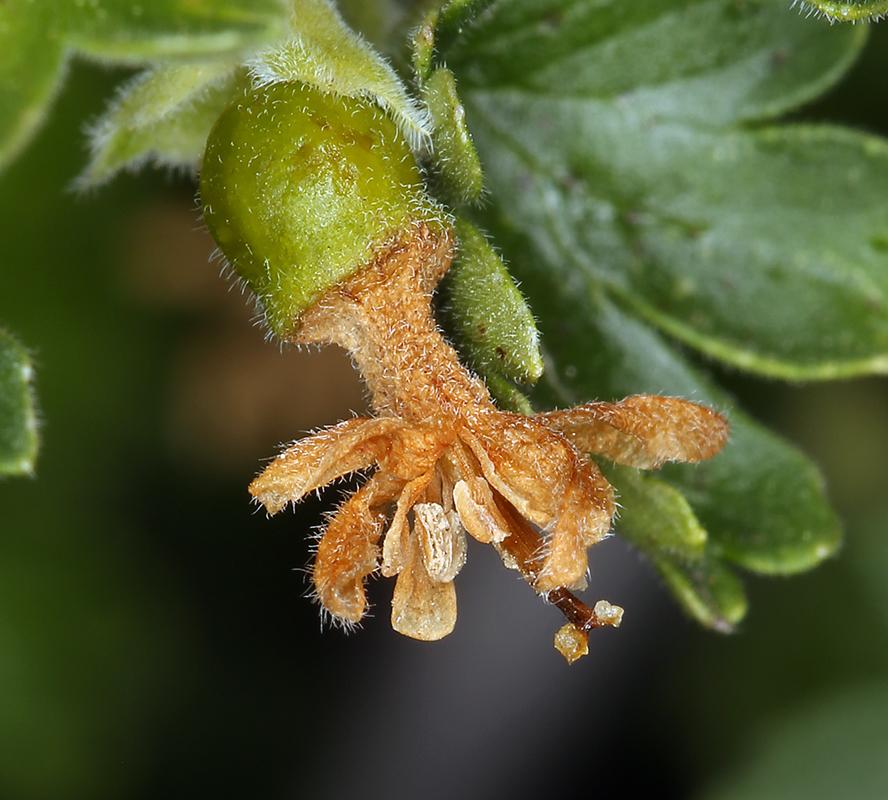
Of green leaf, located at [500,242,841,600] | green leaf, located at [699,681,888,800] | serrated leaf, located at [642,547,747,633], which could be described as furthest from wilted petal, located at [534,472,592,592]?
green leaf, located at [699,681,888,800]

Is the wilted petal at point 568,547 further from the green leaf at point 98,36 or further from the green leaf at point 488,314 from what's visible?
the green leaf at point 98,36

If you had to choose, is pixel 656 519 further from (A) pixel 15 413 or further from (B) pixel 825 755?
(B) pixel 825 755

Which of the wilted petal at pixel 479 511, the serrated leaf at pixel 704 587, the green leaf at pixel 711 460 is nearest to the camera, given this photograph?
the wilted petal at pixel 479 511

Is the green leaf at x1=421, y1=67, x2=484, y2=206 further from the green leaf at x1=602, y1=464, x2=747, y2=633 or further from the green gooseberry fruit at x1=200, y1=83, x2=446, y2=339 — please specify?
the green leaf at x1=602, y1=464, x2=747, y2=633

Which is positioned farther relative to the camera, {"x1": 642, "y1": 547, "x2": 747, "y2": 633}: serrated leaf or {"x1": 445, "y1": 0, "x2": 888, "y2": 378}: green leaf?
{"x1": 445, "y1": 0, "x2": 888, "y2": 378}: green leaf

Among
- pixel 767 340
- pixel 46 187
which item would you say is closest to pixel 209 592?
pixel 46 187

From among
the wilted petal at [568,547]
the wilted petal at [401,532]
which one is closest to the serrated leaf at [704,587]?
the wilted petal at [568,547]

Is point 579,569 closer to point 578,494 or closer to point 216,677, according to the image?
point 578,494

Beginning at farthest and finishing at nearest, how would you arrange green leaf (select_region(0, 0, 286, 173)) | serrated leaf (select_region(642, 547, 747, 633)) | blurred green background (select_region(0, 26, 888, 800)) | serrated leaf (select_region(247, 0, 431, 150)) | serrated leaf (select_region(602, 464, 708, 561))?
blurred green background (select_region(0, 26, 888, 800)) < serrated leaf (select_region(642, 547, 747, 633)) < serrated leaf (select_region(602, 464, 708, 561)) < serrated leaf (select_region(247, 0, 431, 150)) < green leaf (select_region(0, 0, 286, 173))
